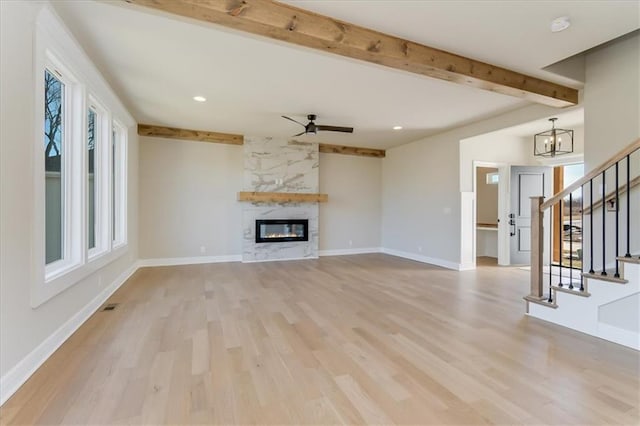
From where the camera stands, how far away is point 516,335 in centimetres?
290

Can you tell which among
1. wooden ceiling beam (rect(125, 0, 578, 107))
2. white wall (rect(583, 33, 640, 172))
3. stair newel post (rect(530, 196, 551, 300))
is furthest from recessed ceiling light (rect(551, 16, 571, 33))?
stair newel post (rect(530, 196, 551, 300))

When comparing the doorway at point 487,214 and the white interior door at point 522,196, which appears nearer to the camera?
the white interior door at point 522,196

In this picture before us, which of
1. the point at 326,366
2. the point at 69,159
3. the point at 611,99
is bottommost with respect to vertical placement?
the point at 326,366

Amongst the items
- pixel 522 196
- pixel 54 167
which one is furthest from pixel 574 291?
pixel 54 167

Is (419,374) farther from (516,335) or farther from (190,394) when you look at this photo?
(190,394)

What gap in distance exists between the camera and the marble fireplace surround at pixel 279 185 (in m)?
6.76

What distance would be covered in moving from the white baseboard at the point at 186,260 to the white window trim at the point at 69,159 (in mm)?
2080

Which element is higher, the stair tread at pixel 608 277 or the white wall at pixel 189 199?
the white wall at pixel 189 199

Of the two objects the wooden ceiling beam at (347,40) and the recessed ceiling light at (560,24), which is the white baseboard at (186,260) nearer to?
the wooden ceiling beam at (347,40)

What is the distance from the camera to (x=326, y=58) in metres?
3.17

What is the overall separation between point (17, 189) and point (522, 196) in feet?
26.2

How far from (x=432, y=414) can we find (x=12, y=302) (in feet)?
9.16

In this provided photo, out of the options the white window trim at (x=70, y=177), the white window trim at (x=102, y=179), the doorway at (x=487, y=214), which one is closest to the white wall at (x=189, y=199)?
the white window trim at (x=102, y=179)

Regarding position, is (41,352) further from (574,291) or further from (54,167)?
(574,291)
